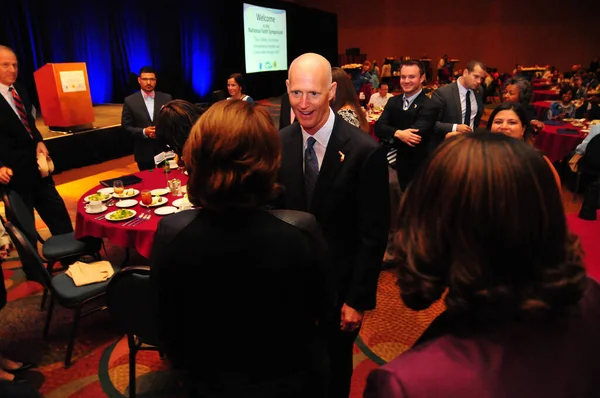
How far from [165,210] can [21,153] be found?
5.17 feet

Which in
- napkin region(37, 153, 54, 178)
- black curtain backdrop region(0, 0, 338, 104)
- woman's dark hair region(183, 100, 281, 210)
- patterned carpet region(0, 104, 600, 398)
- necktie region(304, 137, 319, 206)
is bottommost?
patterned carpet region(0, 104, 600, 398)

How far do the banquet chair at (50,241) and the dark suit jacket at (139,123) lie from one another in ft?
4.48

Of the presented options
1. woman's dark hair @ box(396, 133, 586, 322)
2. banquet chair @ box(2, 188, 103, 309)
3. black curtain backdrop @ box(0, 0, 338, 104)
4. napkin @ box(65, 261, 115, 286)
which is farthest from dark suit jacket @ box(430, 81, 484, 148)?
black curtain backdrop @ box(0, 0, 338, 104)

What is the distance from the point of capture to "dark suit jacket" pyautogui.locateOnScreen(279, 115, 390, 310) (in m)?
1.65

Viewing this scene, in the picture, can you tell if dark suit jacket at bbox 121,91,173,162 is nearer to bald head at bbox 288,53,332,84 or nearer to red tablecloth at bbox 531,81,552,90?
bald head at bbox 288,53,332,84

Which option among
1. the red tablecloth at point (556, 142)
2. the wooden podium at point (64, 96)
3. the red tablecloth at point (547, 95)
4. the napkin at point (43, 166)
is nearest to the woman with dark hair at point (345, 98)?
the napkin at point (43, 166)

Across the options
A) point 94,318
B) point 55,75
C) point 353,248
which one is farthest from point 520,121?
point 55,75

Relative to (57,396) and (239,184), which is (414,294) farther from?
(57,396)

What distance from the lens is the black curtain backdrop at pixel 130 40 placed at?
30.2ft

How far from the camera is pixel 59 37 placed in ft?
31.5

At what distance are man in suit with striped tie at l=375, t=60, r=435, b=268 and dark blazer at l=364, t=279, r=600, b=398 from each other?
9.80ft

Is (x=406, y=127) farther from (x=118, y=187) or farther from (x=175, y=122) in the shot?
(x=118, y=187)

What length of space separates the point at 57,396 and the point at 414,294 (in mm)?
2361

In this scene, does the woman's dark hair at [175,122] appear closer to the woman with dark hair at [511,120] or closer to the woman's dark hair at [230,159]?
the woman with dark hair at [511,120]
